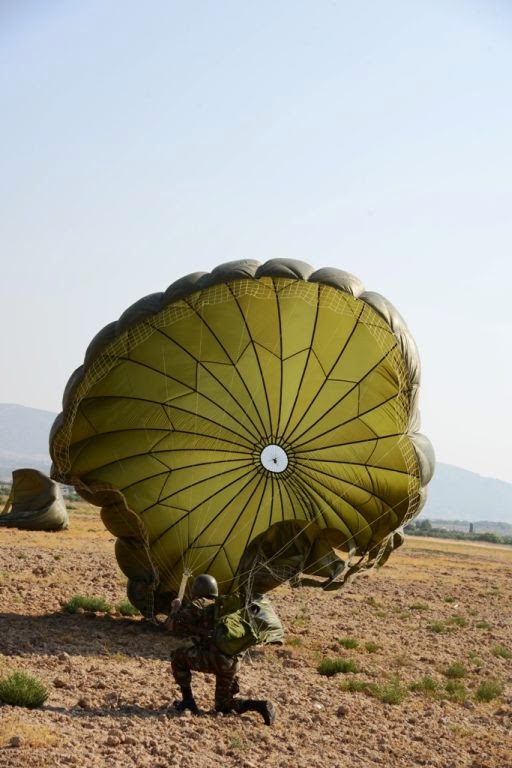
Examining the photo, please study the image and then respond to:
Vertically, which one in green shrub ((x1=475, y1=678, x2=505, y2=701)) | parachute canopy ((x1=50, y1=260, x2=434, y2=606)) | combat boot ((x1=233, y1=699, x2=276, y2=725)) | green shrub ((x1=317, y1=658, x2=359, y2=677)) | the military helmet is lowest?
combat boot ((x1=233, y1=699, x2=276, y2=725))

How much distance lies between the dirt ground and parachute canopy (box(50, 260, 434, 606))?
4.59 ft

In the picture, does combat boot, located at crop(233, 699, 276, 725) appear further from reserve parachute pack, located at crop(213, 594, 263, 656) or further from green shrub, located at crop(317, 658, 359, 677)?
green shrub, located at crop(317, 658, 359, 677)

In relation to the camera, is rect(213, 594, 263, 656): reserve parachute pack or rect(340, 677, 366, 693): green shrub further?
rect(340, 677, 366, 693): green shrub

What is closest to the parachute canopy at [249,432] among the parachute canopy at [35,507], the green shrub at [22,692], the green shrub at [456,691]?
the green shrub at [456,691]

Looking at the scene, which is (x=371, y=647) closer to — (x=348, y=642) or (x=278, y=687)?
(x=348, y=642)

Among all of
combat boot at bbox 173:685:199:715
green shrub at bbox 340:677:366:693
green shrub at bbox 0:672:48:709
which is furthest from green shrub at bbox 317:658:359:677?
green shrub at bbox 0:672:48:709

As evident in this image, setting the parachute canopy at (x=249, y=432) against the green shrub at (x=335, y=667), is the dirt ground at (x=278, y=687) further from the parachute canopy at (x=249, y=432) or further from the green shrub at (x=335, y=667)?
the parachute canopy at (x=249, y=432)

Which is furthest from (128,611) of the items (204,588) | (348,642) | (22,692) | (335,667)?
(22,692)

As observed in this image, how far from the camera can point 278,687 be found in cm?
1098

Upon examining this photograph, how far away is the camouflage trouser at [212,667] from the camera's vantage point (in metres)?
9.26

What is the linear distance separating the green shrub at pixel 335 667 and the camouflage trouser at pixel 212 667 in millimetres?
3055

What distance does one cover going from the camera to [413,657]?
14.0m

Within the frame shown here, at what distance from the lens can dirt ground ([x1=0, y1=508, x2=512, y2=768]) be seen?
802 cm

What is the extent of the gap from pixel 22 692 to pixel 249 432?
606cm
